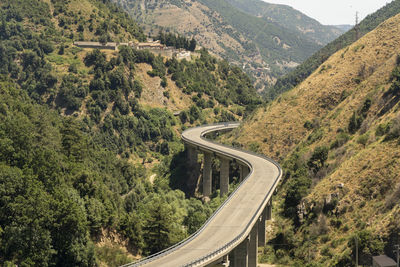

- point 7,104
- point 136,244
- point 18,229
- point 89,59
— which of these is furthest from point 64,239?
point 89,59

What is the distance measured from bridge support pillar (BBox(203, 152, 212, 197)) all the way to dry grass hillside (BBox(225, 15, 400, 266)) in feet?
35.1

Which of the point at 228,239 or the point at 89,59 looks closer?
the point at 228,239

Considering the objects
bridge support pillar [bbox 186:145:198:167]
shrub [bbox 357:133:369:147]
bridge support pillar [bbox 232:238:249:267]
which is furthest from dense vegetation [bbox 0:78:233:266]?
bridge support pillar [bbox 186:145:198:167]

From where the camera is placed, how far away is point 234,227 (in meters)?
55.9

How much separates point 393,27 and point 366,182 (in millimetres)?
62174

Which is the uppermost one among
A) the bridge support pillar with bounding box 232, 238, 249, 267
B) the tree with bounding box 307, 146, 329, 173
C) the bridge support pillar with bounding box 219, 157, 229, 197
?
the tree with bounding box 307, 146, 329, 173

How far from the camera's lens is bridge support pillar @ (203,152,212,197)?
4205 inches

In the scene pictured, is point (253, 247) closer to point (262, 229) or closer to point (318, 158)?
point (262, 229)

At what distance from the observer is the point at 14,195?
51531 mm

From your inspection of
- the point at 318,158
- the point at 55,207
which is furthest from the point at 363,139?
the point at 55,207

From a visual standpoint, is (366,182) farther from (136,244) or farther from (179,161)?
(179,161)

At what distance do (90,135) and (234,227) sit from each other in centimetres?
8268

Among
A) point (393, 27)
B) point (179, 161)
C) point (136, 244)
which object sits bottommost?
point (179, 161)

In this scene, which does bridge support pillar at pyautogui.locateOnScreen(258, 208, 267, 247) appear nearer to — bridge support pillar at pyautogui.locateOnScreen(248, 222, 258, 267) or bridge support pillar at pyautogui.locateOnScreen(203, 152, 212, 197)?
bridge support pillar at pyautogui.locateOnScreen(248, 222, 258, 267)
